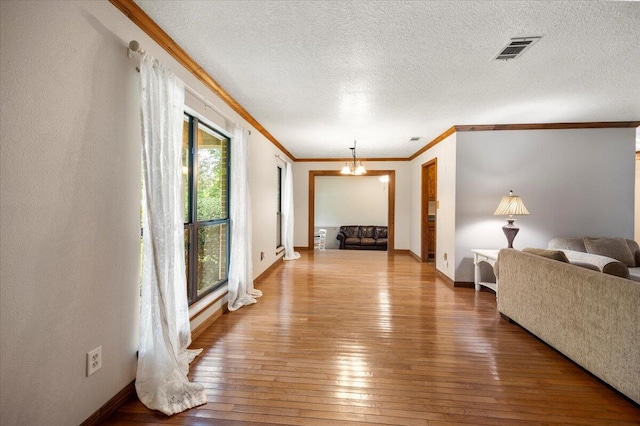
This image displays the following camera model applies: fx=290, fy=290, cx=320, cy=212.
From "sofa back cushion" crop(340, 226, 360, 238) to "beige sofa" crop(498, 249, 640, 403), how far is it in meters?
6.56

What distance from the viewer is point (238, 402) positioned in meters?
1.81

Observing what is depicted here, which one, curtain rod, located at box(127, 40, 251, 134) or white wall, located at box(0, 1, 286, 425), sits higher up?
curtain rod, located at box(127, 40, 251, 134)

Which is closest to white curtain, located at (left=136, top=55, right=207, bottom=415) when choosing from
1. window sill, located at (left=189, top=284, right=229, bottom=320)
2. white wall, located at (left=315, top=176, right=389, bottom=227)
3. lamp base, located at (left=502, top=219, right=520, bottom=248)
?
window sill, located at (left=189, top=284, right=229, bottom=320)

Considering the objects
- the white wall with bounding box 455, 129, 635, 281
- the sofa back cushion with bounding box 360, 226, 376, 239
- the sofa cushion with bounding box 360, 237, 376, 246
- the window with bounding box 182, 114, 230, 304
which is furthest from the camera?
the sofa back cushion with bounding box 360, 226, 376, 239

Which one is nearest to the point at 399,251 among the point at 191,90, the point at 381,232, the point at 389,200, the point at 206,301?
the point at 389,200

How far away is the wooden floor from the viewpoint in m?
1.71

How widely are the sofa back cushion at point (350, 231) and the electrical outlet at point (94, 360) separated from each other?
814cm

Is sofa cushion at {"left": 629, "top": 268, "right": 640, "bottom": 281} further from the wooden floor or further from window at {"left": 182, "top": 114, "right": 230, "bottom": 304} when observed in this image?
window at {"left": 182, "top": 114, "right": 230, "bottom": 304}

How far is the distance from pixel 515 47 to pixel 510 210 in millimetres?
2372

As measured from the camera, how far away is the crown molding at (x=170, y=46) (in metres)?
1.77

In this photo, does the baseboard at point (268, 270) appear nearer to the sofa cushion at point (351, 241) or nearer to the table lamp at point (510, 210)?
the sofa cushion at point (351, 241)

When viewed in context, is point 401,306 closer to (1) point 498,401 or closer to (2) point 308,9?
(1) point 498,401

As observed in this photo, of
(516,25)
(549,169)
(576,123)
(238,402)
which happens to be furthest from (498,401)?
(576,123)

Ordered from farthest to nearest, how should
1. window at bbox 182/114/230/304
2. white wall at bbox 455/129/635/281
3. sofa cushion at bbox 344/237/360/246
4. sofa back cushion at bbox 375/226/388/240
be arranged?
1. sofa back cushion at bbox 375/226/388/240
2. sofa cushion at bbox 344/237/360/246
3. white wall at bbox 455/129/635/281
4. window at bbox 182/114/230/304
